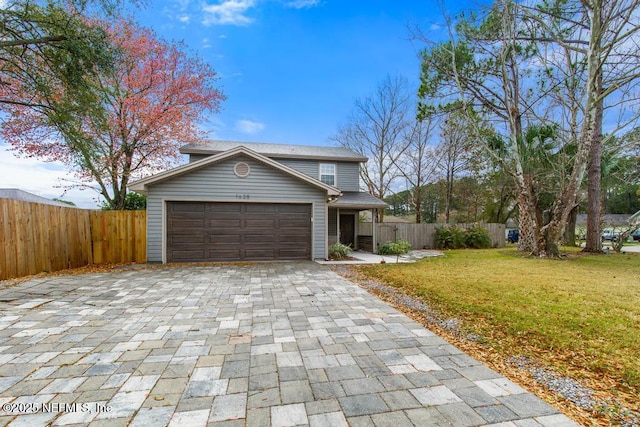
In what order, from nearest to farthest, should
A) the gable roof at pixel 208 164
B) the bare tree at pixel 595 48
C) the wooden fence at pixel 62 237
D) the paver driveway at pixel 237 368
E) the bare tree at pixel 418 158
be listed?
the paver driveway at pixel 237 368 → the wooden fence at pixel 62 237 → the gable roof at pixel 208 164 → the bare tree at pixel 595 48 → the bare tree at pixel 418 158

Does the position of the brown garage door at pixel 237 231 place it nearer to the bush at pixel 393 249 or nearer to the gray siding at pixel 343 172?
the bush at pixel 393 249

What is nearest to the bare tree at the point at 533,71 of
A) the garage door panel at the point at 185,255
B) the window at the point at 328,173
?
the window at the point at 328,173

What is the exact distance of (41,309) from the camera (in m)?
4.55

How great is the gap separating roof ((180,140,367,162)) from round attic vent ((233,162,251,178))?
3.44m

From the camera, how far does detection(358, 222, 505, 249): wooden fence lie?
50.2 feet

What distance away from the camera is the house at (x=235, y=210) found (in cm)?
946

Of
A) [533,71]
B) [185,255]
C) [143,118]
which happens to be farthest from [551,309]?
[143,118]

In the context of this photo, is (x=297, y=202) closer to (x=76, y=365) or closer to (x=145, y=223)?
(x=145, y=223)

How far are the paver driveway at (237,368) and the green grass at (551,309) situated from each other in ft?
3.00

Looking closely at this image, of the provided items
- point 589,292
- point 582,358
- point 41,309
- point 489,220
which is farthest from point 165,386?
point 489,220

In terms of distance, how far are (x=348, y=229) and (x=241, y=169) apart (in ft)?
22.6

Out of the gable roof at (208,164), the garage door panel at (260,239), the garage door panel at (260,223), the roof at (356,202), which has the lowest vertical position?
the garage door panel at (260,239)

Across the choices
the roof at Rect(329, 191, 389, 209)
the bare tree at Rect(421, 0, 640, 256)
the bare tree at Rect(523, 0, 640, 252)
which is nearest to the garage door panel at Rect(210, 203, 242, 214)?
the roof at Rect(329, 191, 389, 209)

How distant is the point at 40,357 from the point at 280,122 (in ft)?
57.3
